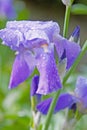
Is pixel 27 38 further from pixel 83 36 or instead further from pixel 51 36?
pixel 83 36

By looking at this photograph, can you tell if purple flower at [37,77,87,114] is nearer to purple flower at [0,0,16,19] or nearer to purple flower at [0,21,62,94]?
purple flower at [0,21,62,94]

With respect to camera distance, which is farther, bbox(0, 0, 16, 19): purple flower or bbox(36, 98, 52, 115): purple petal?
bbox(0, 0, 16, 19): purple flower

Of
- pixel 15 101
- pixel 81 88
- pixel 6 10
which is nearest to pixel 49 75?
Answer: pixel 81 88

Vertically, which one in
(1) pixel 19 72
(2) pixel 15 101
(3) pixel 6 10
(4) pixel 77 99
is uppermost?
(1) pixel 19 72

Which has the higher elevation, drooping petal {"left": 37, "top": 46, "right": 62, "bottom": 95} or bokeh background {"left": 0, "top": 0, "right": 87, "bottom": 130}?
drooping petal {"left": 37, "top": 46, "right": 62, "bottom": 95}

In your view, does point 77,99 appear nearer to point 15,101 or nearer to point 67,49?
point 67,49

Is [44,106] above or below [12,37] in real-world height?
below

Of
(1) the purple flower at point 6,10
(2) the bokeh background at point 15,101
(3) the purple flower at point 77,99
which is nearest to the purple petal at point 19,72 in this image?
(3) the purple flower at point 77,99

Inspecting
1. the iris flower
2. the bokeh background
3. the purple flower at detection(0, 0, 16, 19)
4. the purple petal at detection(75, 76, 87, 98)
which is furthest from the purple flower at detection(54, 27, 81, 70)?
the purple flower at detection(0, 0, 16, 19)
